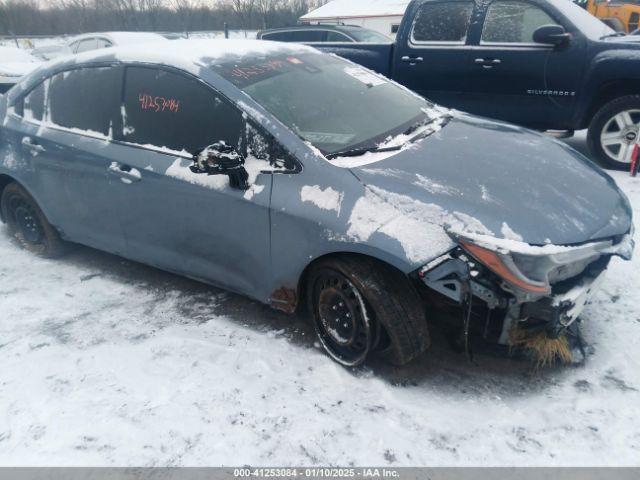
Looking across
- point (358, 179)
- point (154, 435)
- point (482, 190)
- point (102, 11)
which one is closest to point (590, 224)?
point (482, 190)

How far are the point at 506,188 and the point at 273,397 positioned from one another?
159cm

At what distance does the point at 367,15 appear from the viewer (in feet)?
87.9

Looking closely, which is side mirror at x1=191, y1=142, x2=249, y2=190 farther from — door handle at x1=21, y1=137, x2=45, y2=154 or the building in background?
the building in background

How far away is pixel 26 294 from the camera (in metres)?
3.67

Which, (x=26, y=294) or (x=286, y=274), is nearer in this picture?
(x=286, y=274)

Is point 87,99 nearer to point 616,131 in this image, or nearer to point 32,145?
point 32,145

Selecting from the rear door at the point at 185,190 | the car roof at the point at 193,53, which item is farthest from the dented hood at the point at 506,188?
the car roof at the point at 193,53

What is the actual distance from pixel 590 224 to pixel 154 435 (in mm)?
2319

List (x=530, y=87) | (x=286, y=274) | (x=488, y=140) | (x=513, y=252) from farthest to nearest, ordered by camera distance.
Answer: (x=530, y=87) < (x=488, y=140) < (x=286, y=274) < (x=513, y=252)

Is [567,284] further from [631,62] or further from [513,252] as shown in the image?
[631,62]

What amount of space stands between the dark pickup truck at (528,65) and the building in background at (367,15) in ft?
69.5

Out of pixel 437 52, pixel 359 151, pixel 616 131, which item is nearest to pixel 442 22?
pixel 437 52

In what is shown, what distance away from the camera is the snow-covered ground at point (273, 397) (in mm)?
2232

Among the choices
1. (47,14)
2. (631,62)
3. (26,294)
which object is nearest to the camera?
(26,294)
